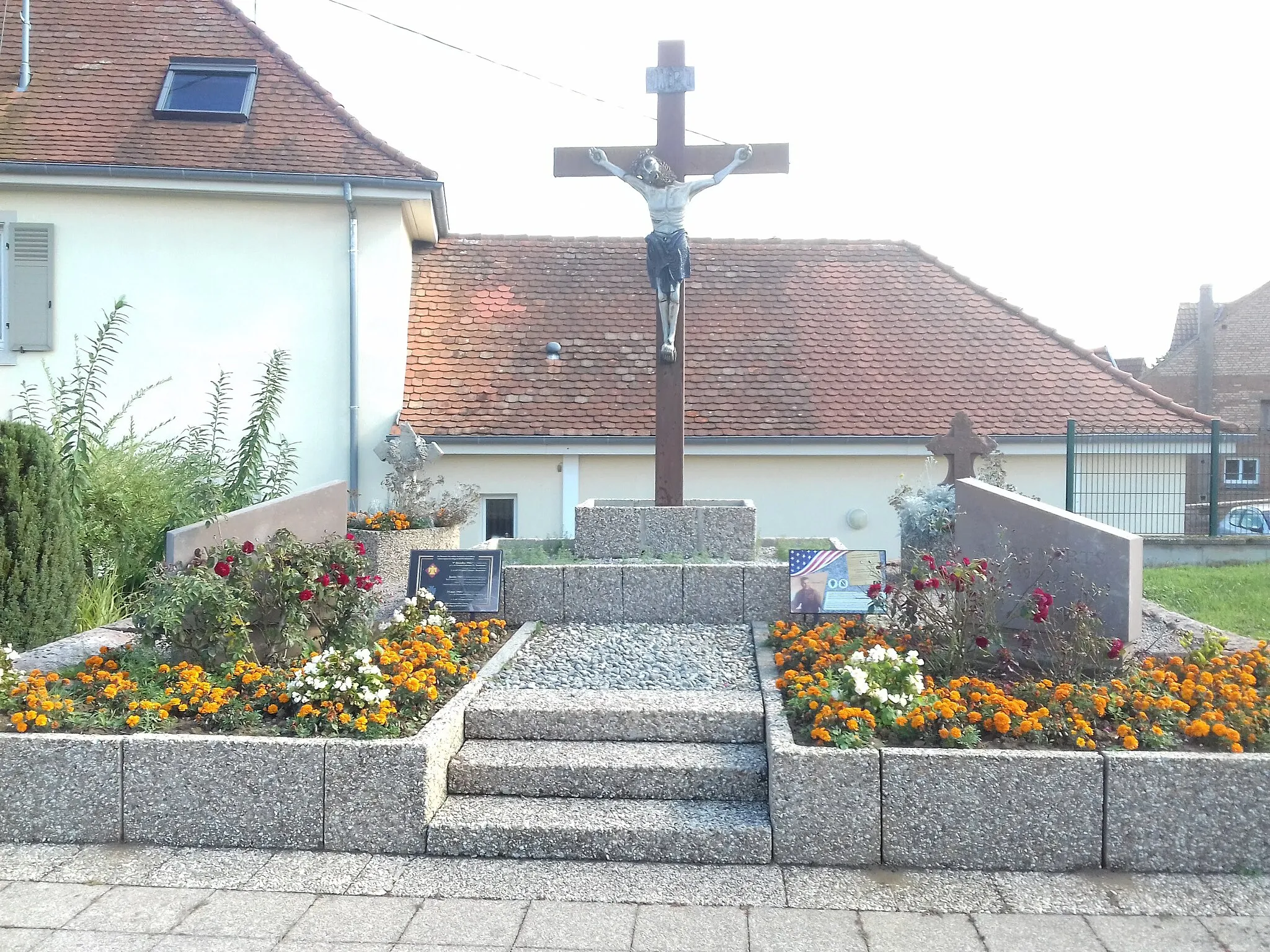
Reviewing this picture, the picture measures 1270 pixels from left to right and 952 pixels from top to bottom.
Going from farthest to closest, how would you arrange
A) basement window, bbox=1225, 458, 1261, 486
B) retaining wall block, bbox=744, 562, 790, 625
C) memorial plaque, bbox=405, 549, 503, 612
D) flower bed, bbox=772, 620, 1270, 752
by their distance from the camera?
basement window, bbox=1225, 458, 1261, 486 < retaining wall block, bbox=744, 562, 790, 625 < memorial plaque, bbox=405, 549, 503, 612 < flower bed, bbox=772, 620, 1270, 752

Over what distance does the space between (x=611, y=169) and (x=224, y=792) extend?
5649mm

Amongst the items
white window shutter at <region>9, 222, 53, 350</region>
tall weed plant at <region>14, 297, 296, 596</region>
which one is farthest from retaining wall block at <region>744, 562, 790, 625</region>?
white window shutter at <region>9, 222, 53, 350</region>

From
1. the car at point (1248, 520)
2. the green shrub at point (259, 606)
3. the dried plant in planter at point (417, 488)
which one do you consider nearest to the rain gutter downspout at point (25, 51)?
the dried plant in planter at point (417, 488)

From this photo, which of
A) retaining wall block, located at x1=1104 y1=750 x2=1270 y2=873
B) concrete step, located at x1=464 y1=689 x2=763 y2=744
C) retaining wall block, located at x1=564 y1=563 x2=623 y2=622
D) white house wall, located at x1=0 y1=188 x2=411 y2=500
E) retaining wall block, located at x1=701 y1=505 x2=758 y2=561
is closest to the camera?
retaining wall block, located at x1=1104 y1=750 x2=1270 y2=873

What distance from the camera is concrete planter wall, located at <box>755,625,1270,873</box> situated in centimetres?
417

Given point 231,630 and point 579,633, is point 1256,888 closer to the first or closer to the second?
point 579,633

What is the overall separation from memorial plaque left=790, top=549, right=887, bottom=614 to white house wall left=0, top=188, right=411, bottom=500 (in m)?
7.30

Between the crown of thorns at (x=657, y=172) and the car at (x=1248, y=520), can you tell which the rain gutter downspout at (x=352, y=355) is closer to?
the crown of thorns at (x=657, y=172)

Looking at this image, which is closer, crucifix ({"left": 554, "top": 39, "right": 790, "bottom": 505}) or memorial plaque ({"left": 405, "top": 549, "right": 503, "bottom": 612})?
memorial plaque ({"left": 405, "top": 549, "right": 503, "bottom": 612})

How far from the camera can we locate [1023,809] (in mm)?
4207

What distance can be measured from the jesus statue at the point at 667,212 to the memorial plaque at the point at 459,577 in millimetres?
2466

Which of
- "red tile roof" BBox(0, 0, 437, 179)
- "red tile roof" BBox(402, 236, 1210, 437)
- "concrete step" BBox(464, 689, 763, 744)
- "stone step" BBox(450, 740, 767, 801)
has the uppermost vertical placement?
"red tile roof" BBox(0, 0, 437, 179)

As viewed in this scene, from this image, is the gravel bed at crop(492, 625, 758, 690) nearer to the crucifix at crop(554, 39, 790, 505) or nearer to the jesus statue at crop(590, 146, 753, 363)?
the crucifix at crop(554, 39, 790, 505)

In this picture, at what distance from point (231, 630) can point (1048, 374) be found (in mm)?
12412
